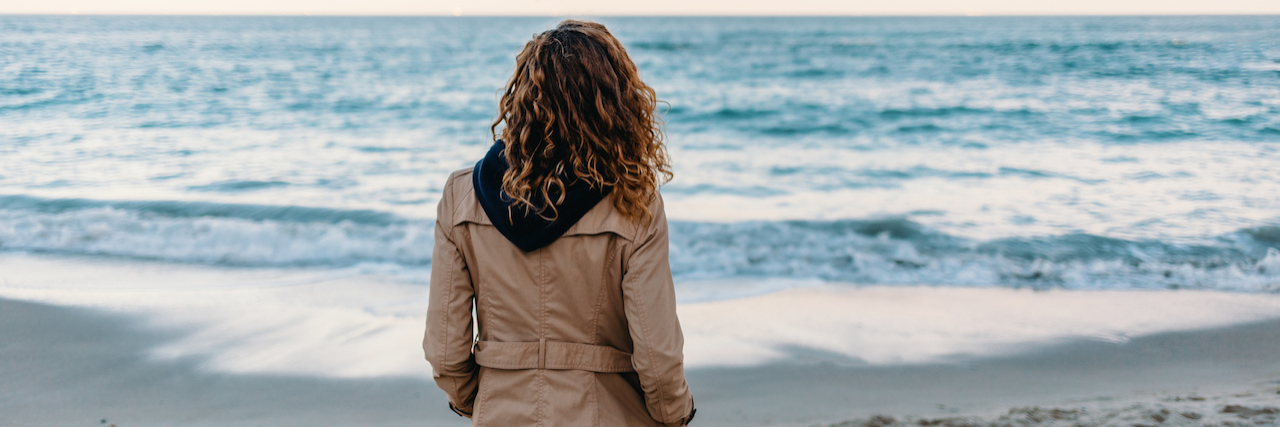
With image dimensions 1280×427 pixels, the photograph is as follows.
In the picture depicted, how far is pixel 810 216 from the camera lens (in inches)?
293

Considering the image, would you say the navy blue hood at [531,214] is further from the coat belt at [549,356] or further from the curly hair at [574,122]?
the coat belt at [549,356]

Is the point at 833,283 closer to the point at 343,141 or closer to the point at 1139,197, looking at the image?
the point at 1139,197

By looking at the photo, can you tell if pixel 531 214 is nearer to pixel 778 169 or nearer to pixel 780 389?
pixel 780 389

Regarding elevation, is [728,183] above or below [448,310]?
below

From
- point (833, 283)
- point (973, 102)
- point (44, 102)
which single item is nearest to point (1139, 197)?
point (833, 283)

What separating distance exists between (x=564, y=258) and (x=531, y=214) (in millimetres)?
133

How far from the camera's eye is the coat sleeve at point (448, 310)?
1.42 metres

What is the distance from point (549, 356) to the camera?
4.70 feet

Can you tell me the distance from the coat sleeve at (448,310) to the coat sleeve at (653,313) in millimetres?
354

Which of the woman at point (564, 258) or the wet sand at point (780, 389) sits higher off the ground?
the woman at point (564, 258)

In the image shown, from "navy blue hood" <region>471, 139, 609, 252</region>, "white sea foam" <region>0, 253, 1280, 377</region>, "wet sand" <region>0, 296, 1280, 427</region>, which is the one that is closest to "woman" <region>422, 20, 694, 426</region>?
"navy blue hood" <region>471, 139, 609, 252</region>

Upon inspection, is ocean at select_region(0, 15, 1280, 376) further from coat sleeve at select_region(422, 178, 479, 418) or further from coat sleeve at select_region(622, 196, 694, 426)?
coat sleeve at select_region(622, 196, 694, 426)

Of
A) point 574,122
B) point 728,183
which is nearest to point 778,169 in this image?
point 728,183

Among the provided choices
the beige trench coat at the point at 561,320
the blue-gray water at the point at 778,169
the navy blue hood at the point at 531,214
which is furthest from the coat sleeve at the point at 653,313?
the blue-gray water at the point at 778,169
